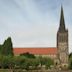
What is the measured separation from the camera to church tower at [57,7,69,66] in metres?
101

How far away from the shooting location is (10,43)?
8538cm

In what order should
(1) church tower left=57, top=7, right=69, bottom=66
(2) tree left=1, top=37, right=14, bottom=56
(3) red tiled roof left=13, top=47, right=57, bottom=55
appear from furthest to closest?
1. (3) red tiled roof left=13, top=47, right=57, bottom=55
2. (1) church tower left=57, top=7, right=69, bottom=66
3. (2) tree left=1, top=37, right=14, bottom=56

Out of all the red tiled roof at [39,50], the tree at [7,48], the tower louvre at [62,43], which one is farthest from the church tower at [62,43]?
the tree at [7,48]

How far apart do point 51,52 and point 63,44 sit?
31.8 ft

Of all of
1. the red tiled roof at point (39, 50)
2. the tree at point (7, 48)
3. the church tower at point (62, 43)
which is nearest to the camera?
the tree at point (7, 48)

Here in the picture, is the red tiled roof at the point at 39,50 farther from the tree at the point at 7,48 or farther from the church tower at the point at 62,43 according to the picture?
the tree at the point at 7,48

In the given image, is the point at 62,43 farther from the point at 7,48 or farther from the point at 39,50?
the point at 7,48

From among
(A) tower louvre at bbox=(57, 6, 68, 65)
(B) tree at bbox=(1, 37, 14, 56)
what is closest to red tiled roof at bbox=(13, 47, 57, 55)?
(A) tower louvre at bbox=(57, 6, 68, 65)

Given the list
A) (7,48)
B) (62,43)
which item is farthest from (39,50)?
(7,48)

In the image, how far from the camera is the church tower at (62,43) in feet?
330

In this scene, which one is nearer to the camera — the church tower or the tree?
the tree

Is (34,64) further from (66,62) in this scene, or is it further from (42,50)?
(42,50)

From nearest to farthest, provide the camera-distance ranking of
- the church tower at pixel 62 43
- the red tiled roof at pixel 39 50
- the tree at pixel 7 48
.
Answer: the tree at pixel 7 48 → the church tower at pixel 62 43 → the red tiled roof at pixel 39 50

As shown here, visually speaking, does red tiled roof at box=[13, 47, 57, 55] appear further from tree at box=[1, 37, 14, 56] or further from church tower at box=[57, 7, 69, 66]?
tree at box=[1, 37, 14, 56]
